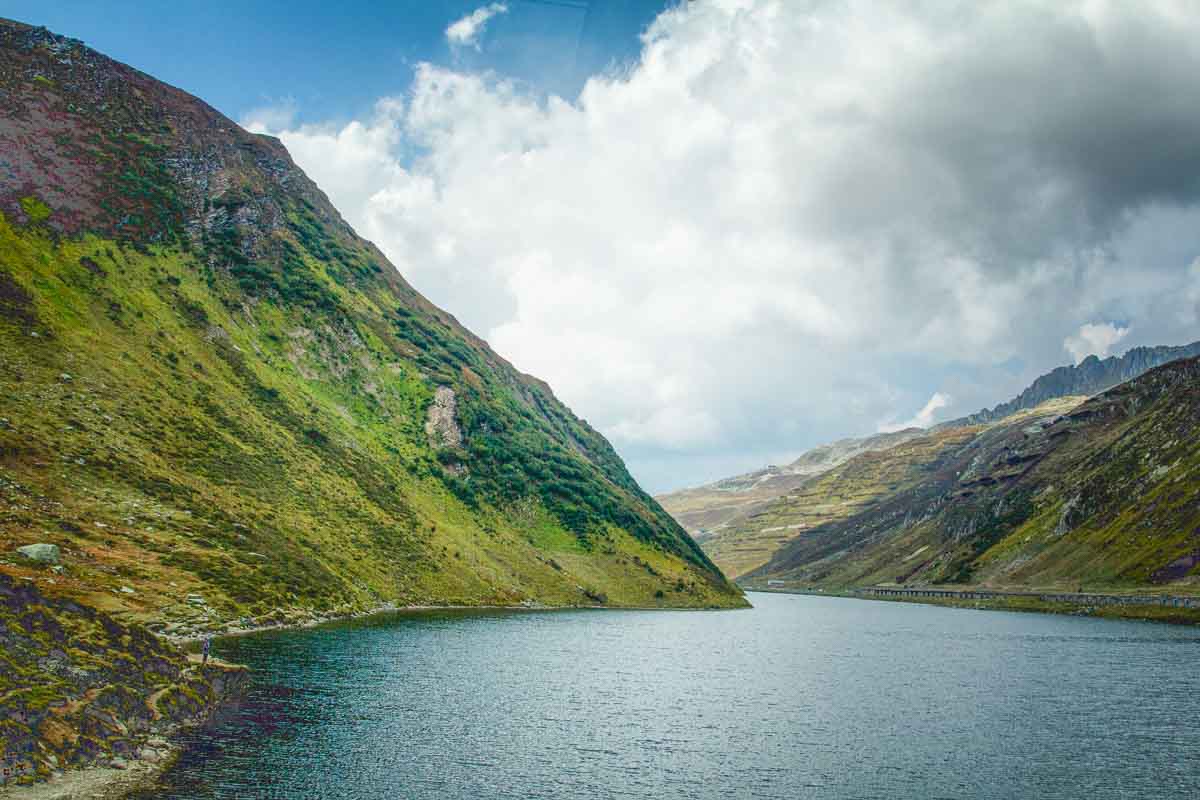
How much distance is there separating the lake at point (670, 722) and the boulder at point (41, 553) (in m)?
18.7

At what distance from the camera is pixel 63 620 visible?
2066 inches

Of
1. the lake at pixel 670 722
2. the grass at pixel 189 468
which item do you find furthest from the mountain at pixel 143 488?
the lake at pixel 670 722

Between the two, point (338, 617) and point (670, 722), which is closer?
point (670, 722)

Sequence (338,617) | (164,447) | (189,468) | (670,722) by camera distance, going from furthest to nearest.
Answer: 1. (189,468)
2. (164,447)
3. (338,617)
4. (670,722)

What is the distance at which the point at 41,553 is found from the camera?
243 feet

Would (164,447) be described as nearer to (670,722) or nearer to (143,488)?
(143,488)

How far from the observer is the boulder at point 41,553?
73.1 meters

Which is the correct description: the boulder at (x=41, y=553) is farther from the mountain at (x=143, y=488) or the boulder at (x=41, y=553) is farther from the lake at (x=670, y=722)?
the lake at (x=670, y=722)

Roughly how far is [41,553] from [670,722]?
6469 centimetres

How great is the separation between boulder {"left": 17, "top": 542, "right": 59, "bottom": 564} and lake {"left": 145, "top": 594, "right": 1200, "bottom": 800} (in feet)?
61.2

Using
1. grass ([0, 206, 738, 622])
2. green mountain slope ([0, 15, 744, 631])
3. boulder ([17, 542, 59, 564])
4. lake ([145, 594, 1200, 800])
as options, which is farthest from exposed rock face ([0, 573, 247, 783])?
boulder ([17, 542, 59, 564])

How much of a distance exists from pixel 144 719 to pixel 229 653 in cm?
3015

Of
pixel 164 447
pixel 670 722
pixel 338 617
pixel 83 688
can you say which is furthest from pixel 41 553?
pixel 670 722

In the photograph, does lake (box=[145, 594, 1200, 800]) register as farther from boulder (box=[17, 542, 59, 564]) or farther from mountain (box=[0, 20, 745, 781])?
boulder (box=[17, 542, 59, 564])
